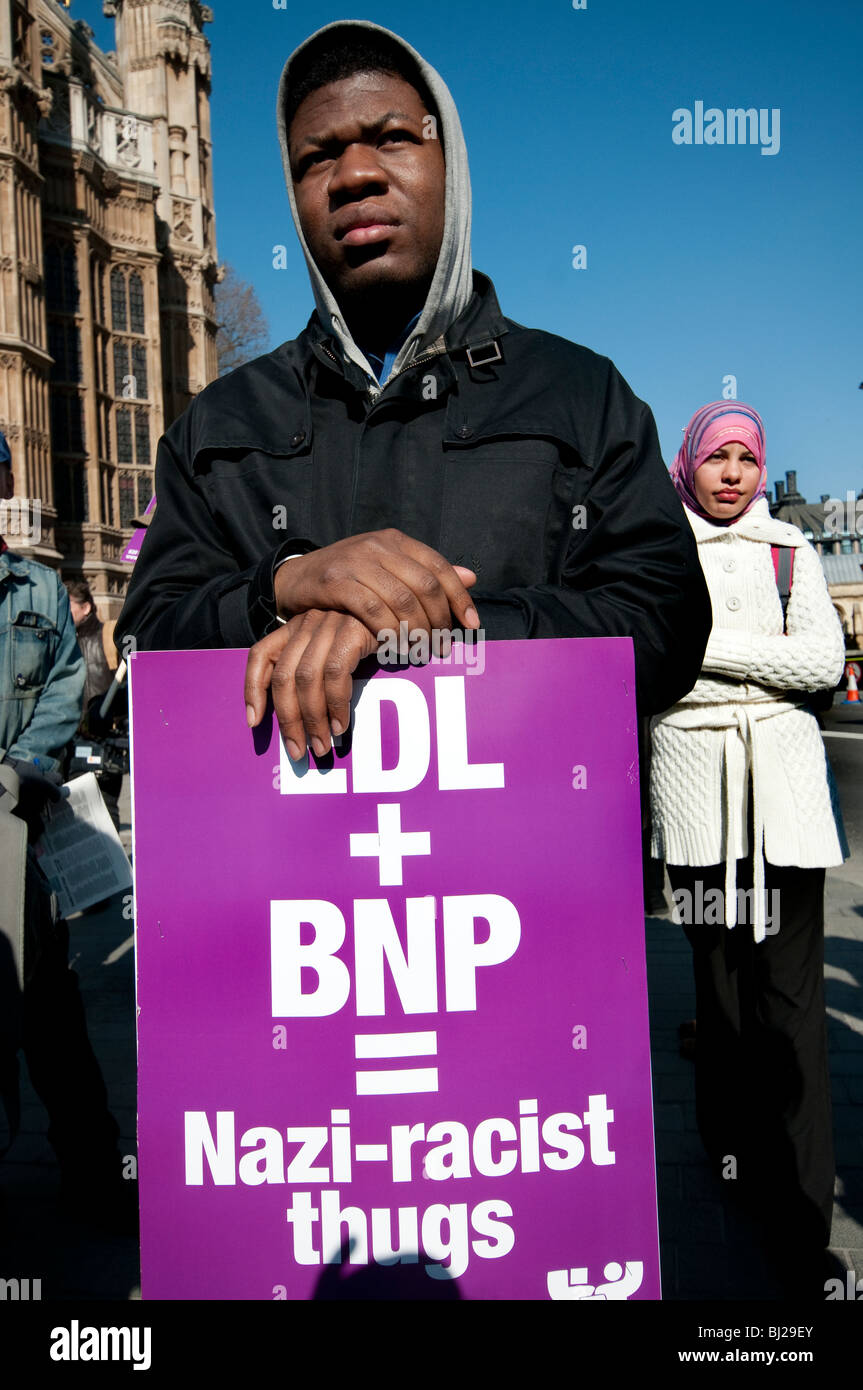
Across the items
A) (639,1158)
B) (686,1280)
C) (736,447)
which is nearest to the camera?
(639,1158)

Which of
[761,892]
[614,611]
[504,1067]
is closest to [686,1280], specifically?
[761,892]

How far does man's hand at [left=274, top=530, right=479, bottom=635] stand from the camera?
1246mm

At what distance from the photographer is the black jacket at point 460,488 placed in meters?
1.43

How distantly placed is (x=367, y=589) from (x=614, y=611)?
0.34 meters

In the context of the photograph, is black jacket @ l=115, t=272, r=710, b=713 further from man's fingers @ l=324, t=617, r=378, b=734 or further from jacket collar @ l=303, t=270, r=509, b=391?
man's fingers @ l=324, t=617, r=378, b=734

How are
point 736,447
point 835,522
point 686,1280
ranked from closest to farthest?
point 686,1280
point 736,447
point 835,522

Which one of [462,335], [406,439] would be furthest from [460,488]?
[462,335]

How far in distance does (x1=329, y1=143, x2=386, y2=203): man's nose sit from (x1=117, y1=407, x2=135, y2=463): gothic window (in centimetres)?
3680

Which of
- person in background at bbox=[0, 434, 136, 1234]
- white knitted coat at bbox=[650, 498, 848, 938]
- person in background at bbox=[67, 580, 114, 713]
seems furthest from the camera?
person in background at bbox=[67, 580, 114, 713]

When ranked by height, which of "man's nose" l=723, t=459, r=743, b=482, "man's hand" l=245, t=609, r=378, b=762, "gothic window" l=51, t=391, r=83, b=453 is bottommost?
"man's hand" l=245, t=609, r=378, b=762

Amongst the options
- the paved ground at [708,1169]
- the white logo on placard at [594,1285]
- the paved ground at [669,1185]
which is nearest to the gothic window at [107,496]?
the paved ground at [669,1185]

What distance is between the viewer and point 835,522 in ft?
19.8

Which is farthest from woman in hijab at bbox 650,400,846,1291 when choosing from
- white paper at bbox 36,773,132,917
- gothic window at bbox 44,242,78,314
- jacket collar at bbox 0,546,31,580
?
gothic window at bbox 44,242,78,314

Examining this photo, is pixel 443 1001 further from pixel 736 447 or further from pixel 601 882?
pixel 736 447
